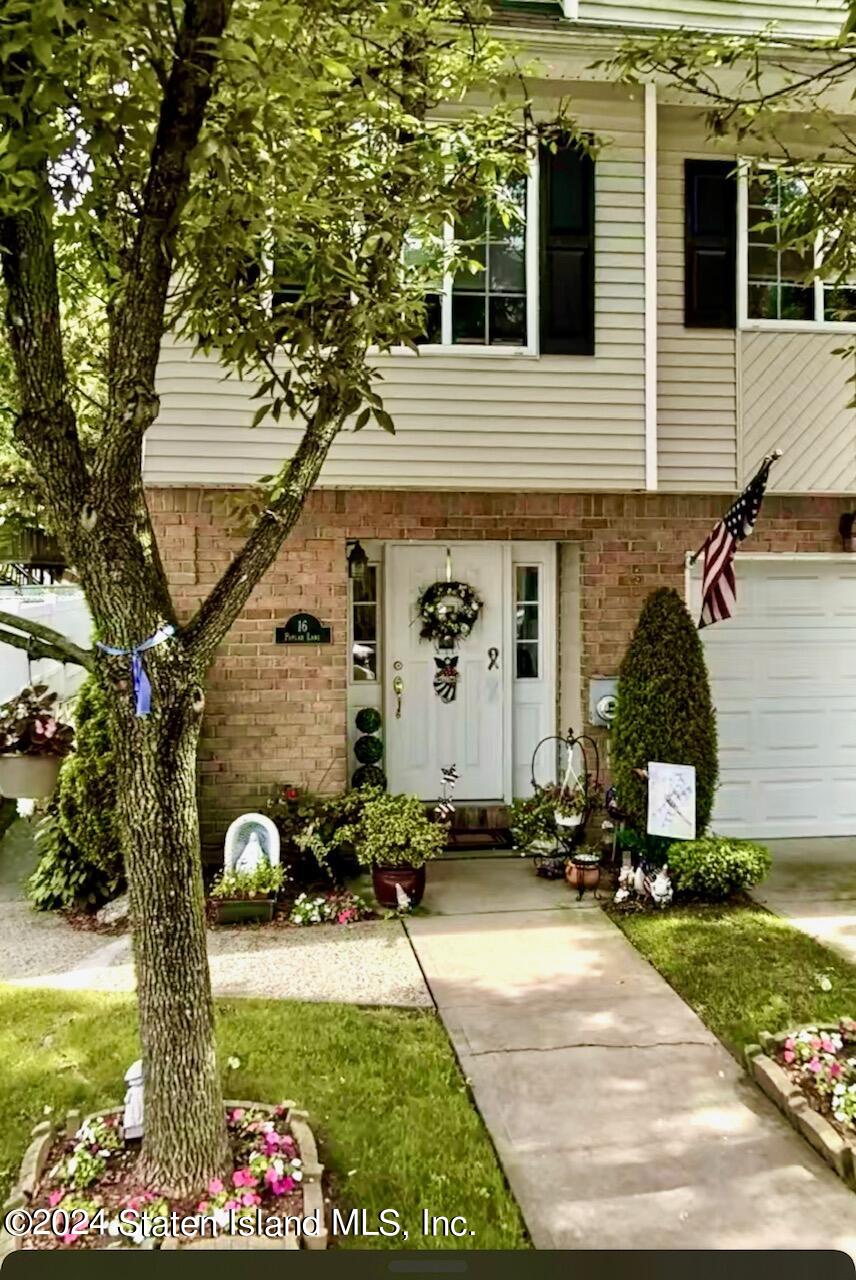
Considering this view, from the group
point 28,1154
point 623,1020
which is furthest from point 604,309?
point 28,1154

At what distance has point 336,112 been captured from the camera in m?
3.19

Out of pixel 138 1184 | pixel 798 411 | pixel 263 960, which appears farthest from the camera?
pixel 798 411

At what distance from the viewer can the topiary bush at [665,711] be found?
5789 millimetres

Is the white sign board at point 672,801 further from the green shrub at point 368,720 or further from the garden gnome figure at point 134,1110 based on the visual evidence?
the garden gnome figure at point 134,1110

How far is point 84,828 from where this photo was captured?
5465mm

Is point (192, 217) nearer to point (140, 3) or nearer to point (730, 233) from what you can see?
point (140, 3)

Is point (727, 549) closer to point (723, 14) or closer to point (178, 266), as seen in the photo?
Result: point (178, 266)

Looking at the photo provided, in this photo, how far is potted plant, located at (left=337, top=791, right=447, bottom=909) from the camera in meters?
5.50

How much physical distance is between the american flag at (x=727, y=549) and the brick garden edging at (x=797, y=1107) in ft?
7.32

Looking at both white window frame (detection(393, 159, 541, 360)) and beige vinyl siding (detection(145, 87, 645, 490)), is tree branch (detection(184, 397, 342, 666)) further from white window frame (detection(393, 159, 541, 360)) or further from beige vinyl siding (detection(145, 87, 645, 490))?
white window frame (detection(393, 159, 541, 360))

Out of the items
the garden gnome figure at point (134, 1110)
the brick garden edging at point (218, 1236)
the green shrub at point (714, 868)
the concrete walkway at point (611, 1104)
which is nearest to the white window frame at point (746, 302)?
the green shrub at point (714, 868)

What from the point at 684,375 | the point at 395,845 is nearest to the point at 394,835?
the point at 395,845

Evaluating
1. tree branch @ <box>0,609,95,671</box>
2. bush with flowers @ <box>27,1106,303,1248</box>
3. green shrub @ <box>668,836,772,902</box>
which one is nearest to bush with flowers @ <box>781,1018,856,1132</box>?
green shrub @ <box>668,836,772,902</box>

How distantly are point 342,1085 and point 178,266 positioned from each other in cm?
288
